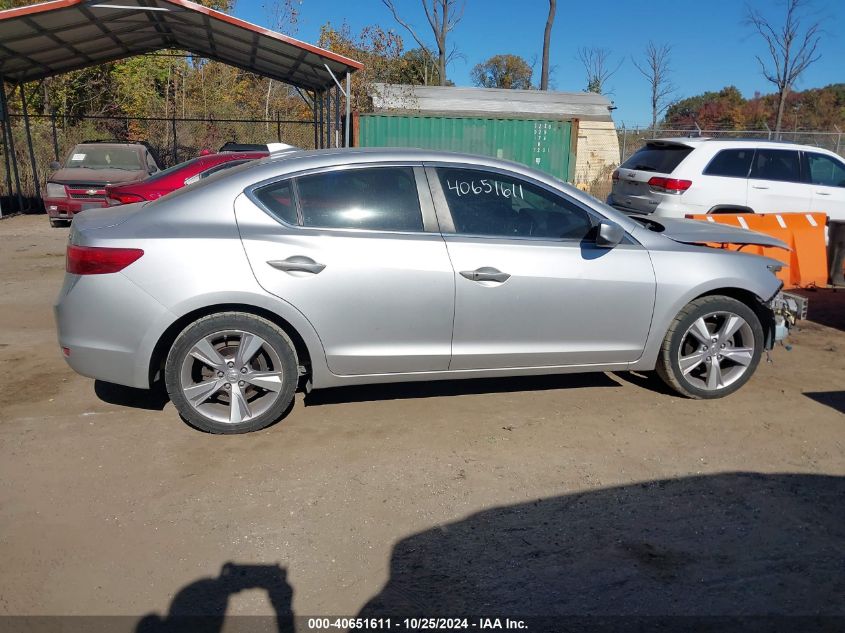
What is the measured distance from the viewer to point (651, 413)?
15.5ft

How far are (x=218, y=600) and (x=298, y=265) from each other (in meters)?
1.94

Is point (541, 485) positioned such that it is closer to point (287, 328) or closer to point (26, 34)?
point (287, 328)

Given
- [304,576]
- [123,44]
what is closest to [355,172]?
[304,576]

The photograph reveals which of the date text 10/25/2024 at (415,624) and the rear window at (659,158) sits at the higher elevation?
the rear window at (659,158)

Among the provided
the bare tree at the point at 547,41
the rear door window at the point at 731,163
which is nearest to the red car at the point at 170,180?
the rear door window at the point at 731,163

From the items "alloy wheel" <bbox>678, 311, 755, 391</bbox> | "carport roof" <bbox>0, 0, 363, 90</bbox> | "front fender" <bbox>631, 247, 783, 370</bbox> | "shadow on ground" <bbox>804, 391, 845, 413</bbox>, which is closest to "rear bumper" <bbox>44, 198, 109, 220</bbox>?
"carport roof" <bbox>0, 0, 363, 90</bbox>

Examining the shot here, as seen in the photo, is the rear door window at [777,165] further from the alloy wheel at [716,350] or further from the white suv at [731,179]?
the alloy wheel at [716,350]

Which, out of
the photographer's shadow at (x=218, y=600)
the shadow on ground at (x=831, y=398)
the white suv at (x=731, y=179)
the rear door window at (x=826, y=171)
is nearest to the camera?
the photographer's shadow at (x=218, y=600)

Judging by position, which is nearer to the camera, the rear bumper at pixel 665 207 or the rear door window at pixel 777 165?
the rear bumper at pixel 665 207

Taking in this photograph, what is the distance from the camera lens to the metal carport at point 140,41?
42.6 feet

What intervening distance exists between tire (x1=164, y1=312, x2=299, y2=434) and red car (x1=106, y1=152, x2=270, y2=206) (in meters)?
5.35

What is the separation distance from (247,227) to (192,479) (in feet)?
4.79

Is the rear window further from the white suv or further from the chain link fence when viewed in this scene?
the chain link fence

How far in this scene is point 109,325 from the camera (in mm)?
4055
